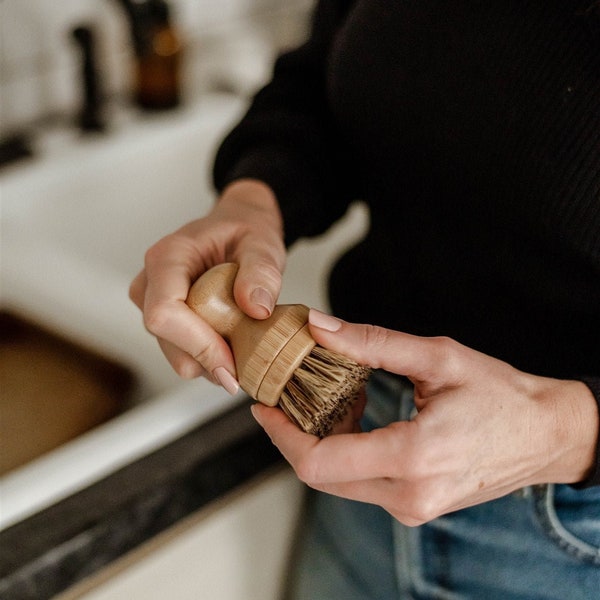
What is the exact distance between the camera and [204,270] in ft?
1.54

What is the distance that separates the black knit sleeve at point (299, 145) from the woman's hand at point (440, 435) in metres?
0.21

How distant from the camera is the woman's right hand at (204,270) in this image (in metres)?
0.41

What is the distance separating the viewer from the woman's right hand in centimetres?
41

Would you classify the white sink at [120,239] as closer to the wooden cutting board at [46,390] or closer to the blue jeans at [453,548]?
the wooden cutting board at [46,390]

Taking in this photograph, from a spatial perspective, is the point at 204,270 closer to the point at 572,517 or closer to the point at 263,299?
the point at 263,299

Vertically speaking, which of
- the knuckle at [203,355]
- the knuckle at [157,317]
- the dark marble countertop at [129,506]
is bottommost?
the dark marble countertop at [129,506]

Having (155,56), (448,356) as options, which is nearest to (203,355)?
(448,356)

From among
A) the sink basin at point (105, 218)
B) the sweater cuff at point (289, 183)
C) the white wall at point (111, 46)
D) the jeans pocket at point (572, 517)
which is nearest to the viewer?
the jeans pocket at point (572, 517)

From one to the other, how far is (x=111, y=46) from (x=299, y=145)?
0.51m

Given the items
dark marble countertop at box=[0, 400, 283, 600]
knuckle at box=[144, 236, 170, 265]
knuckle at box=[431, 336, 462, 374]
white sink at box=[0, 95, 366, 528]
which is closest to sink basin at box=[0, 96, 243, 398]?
white sink at box=[0, 95, 366, 528]

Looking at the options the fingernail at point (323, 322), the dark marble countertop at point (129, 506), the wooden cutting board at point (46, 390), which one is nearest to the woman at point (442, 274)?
the fingernail at point (323, 322)

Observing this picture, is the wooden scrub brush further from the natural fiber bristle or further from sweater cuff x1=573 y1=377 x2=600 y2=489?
sweater cuff x1=573 y1=377 x2=600 y2=489

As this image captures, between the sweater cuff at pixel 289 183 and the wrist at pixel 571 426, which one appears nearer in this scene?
the wrist at pixel 571 426

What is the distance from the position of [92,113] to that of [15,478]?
56 centimetres
